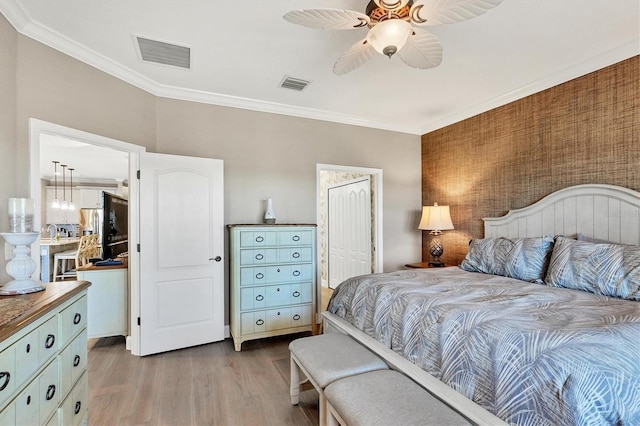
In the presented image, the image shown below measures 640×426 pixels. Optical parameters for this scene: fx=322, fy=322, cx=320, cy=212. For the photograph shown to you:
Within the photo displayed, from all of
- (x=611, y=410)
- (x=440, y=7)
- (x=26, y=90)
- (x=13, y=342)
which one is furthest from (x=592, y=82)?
(x=26, y=90)

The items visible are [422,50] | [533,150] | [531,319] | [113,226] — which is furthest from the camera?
[113,226]

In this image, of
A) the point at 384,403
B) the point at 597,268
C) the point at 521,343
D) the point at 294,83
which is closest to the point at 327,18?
the point at 294,83

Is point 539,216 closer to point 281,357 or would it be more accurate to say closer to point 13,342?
point 281,357

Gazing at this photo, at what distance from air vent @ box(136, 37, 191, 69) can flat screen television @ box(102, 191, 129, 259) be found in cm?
175

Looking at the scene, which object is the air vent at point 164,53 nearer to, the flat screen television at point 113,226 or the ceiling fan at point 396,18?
the ceiling fan at point 396,18

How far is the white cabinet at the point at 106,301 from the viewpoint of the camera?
327cm

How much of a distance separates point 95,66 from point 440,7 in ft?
8.84

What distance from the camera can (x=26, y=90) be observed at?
217cm

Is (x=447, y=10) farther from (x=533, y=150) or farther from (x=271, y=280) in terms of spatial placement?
(x=271, y=280)

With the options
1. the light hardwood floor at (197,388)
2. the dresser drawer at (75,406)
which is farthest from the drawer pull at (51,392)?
the light hardwood floor at (197,388)

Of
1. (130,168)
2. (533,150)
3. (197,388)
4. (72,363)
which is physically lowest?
(197,388)

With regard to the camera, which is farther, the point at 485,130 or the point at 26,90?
the point at 485,130

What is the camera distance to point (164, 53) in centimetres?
263

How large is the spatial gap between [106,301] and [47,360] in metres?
2.21
